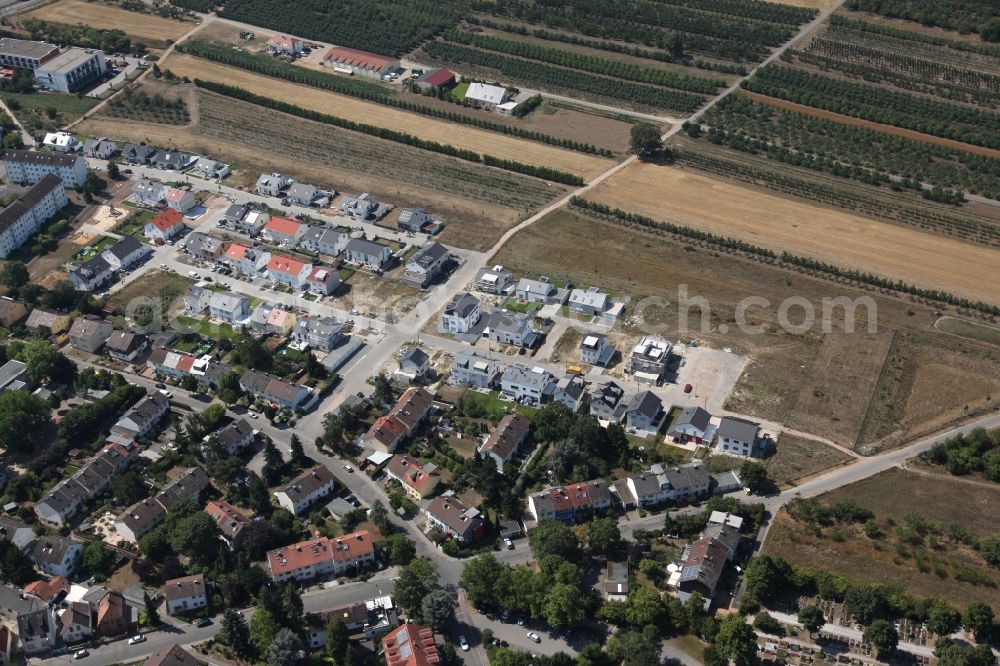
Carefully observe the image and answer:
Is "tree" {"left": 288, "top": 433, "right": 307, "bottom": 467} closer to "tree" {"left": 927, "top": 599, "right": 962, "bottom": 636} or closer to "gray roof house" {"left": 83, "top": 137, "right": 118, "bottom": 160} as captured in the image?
"tree" {"left": 927, "top": 599, "right": 962, "bottom": 636}

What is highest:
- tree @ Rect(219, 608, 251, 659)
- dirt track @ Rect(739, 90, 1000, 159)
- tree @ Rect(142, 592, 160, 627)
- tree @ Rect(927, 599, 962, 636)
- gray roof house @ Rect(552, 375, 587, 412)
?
dirt track @ Rect(739, 90, 1000, 159)

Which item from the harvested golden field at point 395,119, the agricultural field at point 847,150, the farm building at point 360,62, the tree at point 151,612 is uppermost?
the agricultural field at point 847,150

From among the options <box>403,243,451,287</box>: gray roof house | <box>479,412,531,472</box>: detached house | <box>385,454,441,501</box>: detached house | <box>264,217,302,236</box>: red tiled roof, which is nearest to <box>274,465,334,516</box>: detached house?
<box>385,454,441,501</box>: detached house

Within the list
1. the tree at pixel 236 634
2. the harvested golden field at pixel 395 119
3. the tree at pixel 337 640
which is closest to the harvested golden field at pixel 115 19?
the harvested golden field at pixel 395 119

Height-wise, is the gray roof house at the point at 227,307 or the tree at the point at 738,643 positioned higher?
the tree at the point at 738,643

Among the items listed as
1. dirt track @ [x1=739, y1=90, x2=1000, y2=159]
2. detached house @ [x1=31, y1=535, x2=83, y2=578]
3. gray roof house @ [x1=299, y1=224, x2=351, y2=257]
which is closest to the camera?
detached house @ [x1=31, y1=535, x2=83, y2=578]

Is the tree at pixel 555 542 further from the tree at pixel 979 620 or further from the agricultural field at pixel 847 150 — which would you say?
the agricultural field at pixel 847 150

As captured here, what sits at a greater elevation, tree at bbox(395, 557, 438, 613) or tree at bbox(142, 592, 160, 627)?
tree at bbox(395, 557, 438, 613)
